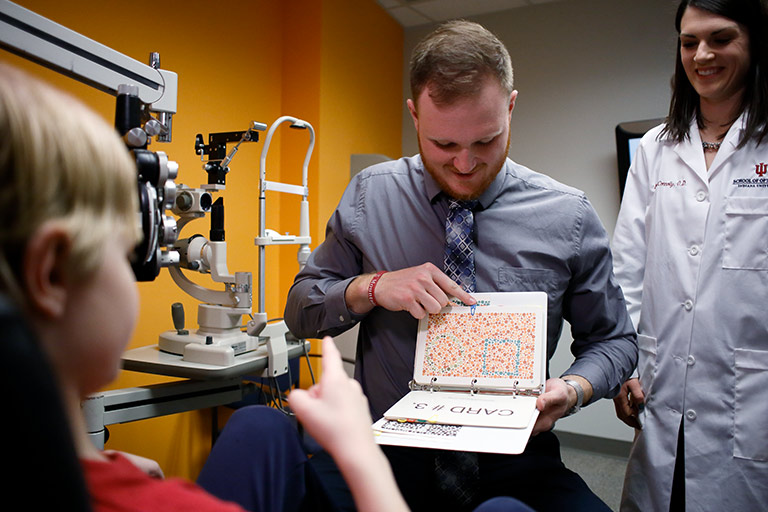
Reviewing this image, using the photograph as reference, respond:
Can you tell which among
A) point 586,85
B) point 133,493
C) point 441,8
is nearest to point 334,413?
point 133,493

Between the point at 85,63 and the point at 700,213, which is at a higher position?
the point at 85,63

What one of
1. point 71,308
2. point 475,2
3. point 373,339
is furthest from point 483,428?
point 475,2

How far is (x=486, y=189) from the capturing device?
135cm

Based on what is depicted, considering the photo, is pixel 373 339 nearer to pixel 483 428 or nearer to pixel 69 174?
pixel 483 428

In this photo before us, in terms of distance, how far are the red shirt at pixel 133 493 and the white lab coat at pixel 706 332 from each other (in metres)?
1.23

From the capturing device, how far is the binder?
104 centimetres

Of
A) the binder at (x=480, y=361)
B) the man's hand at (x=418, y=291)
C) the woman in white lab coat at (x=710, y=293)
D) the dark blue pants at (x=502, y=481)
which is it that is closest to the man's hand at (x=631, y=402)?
the woman in white lab coat at (x=710, y=293)

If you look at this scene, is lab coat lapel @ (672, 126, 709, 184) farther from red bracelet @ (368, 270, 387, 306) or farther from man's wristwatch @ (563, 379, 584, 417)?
red bracelet @ (368, 270, 387, 306)

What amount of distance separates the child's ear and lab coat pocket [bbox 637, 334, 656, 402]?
1410 millimetres

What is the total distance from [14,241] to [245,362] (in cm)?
158

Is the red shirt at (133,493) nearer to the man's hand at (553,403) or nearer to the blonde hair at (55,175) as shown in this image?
the blonde hair at (55,175)

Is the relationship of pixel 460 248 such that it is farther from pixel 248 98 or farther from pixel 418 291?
pixel 248 98

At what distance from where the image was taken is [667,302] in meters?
1.44

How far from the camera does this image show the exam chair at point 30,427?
31cm
